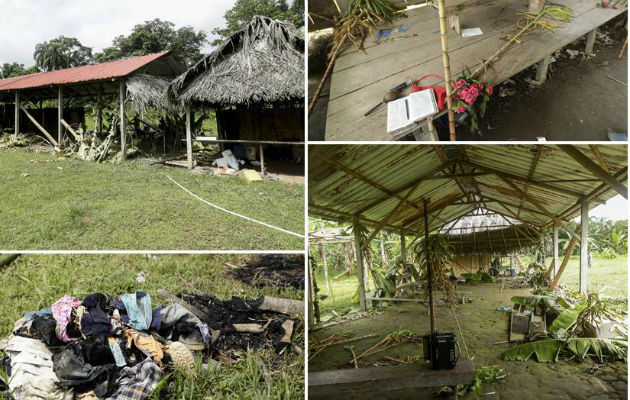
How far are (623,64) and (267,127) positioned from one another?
6154 mm

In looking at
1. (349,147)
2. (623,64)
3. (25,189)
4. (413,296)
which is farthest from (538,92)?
(25,189)

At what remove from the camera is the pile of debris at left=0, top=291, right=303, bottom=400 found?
273cm

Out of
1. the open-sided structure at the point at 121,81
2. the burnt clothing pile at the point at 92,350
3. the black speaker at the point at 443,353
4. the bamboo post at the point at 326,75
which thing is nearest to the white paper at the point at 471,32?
the bamboo post at the point at 326,75

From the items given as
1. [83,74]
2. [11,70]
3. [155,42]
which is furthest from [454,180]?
[11,70]

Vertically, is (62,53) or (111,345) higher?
(62,53)

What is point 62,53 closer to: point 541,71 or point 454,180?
point 454,180

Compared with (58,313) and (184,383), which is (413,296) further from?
(58,313)

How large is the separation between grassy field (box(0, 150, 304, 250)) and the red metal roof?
172cm

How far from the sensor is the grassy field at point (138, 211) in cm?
435

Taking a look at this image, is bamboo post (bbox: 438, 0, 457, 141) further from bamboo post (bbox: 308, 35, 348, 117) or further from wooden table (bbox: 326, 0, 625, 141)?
bamboo post (bbox: 308, 35, 348, 117)

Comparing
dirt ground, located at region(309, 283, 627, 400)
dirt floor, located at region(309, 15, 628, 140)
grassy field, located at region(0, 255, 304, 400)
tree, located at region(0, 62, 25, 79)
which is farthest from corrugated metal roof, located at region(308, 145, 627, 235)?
tree, located at region(0, 62, 25, 79)

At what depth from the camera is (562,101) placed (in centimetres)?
244

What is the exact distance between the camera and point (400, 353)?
420 centimetres

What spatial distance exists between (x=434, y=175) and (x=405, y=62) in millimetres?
2240
